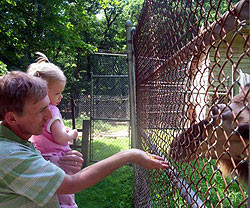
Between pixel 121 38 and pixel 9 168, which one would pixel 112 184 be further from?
pixel 121 38

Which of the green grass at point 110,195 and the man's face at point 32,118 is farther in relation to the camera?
the green grass at point 110,195

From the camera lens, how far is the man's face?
1407 mm

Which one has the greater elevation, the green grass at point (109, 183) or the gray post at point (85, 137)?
the gray post at point (85, 137)

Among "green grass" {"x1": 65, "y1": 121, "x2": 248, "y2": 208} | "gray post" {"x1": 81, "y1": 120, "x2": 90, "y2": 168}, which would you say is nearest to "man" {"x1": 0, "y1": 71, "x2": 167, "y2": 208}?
"green grass" {"x1": 65, "y1": 121, "x2": 248, "y2": 208}

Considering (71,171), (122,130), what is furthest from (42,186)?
(122,130)

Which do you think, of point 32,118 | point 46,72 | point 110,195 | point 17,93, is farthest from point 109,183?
point 17,93

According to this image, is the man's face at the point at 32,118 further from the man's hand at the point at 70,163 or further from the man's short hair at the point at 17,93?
the man's hand at the point at 70,163

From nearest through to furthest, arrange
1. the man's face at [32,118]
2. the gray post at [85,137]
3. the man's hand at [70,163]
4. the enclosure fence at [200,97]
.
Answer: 1. the enclosure fence at [200,97]
2. the man's face at [32,118]
3. the man's hand at [70,163]
4. the gray post at [85,137]

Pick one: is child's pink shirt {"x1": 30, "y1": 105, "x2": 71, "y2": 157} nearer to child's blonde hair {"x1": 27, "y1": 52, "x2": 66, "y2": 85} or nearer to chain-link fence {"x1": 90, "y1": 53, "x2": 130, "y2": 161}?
child's blonde hair {"x1": 27, "y1": 52, "x2": 66, "y2": 85}

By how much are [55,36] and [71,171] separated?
6.47 metres

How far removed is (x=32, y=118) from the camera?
1.43 m

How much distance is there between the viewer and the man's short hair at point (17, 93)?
1.37 meters

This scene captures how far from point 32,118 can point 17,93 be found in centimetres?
16

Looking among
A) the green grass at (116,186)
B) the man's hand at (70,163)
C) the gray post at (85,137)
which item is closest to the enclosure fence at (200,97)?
the man's hand at (70,163)
